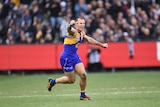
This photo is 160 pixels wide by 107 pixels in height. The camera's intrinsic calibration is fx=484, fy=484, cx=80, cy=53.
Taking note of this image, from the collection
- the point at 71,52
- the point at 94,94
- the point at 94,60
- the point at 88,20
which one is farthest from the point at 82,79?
the point at 88,20

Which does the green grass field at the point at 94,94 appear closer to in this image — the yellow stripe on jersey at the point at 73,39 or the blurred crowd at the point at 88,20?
the yellow stripe on jersey at the point at 73,39

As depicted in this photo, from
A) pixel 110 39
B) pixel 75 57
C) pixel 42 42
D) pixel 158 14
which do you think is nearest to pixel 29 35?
pixel 42 42

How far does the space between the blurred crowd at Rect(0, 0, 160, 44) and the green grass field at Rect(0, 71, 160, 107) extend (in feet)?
18.9

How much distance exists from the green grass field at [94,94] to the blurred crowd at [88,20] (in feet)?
18.9

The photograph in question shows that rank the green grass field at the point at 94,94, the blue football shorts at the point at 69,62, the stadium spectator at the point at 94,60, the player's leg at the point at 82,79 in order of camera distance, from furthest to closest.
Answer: the stadium spectator at the point at 94,60
the blue football shorts at the point at 69,62
the player's leg at the point at 82,79
the green grass field at the point at 94,94

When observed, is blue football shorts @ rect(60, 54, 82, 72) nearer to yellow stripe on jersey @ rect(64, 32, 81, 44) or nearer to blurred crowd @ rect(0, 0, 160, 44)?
yellow stripe on jersey @ rect(64, 32, 81, 44)

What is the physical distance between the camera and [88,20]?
2547 cm

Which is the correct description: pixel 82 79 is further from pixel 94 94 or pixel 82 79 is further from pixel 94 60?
pixel 94 60

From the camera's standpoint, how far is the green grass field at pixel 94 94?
40.1 ft

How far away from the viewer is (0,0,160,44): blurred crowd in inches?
985

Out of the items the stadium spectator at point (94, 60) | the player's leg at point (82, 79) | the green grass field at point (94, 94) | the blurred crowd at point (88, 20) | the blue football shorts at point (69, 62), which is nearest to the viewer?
the green grass field at point (94, 94)

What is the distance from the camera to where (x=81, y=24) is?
13469 mm

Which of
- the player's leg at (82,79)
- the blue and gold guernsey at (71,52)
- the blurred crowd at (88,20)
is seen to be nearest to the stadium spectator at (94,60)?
the blurred crowd at (88,20)

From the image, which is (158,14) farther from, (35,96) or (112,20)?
(35,96)
